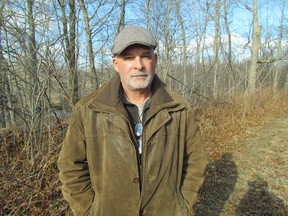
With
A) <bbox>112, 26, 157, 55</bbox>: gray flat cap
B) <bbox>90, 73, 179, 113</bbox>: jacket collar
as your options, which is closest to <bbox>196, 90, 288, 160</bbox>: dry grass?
<bbox>90, 73, 179, 113</bbox>: jacket collar

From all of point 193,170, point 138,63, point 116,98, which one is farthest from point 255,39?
point 116,98

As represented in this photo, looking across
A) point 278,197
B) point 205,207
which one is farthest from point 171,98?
point 278,197

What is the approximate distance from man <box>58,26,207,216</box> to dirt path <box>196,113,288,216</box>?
2615 millimetres

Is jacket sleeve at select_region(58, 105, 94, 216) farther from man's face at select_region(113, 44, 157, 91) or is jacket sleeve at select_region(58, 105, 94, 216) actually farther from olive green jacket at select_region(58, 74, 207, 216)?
man's face at select_region(113, 44, 157, 91)

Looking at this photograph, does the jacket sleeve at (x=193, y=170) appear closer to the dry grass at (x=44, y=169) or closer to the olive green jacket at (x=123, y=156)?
the olive green jacket at (x=123, y=156)

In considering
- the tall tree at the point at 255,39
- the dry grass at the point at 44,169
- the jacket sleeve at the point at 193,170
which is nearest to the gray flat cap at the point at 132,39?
the jacket sleeve at the point at 193,170

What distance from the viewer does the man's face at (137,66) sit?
5.11 ft

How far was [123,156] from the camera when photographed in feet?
4.94

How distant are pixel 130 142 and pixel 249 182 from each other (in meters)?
4.10

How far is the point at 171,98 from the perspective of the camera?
1.65 metres

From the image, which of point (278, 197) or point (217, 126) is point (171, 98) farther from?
point (217, 126)

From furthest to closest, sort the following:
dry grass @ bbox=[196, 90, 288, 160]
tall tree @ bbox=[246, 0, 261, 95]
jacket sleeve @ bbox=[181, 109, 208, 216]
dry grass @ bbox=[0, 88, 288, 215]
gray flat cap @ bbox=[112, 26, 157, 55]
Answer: tall tree @ bbox=[246, 0, 261, 95] < dry grass @ bbox=[196, 90, 288, 160] < dry grass @ bbox=[0, 88, 288, 215] < jacket sleeve @ bbox=[181, 109, 208, 216] < gray flat cap @ bbox=[112, 26, 157, 55]

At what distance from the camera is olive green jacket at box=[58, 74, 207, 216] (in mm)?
1517

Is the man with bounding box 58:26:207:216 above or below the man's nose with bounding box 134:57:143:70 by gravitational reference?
below
